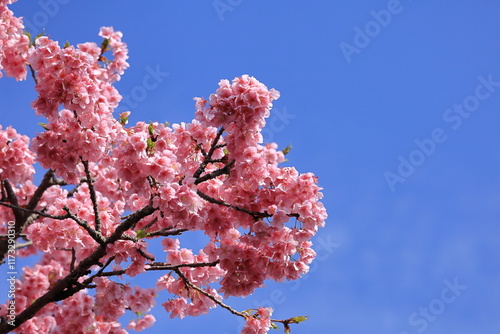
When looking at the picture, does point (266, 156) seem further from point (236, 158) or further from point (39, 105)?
point (39, 105)

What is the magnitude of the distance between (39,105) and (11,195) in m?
3.80

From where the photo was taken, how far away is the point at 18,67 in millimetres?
8758

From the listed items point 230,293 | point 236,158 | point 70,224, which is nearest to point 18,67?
point 70,224

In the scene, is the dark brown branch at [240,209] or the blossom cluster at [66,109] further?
the blossom cluster at [66,109]

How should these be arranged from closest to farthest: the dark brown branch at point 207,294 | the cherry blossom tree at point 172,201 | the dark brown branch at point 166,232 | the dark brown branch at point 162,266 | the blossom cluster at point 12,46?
the cherry blossom tree at point 172,201
the dark brown branch at point 162,266
the dark brown branch at point 166,232
the dark brown branch at point 207,294
the blossom cluster at point 12,46

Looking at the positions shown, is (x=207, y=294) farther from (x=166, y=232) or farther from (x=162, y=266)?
(x=166, y=232)

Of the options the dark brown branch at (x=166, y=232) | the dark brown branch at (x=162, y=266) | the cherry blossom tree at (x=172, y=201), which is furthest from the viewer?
the dark brown branch at (x=166, y=232)

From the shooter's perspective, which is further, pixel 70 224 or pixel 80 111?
pixel 70 224

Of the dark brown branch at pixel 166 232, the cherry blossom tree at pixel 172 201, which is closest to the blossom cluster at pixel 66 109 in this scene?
the cherry blossom tree at pixel 172 201

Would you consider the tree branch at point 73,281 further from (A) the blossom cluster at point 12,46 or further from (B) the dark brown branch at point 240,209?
(A) the blossom cluster at point 12,46

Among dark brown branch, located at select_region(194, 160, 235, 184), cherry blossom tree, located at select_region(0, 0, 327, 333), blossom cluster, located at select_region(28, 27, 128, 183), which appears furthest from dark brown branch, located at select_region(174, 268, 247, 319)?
blossom cluster, located at select_region(28, 27, 128, 183)

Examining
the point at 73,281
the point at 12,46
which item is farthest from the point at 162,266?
the point at 12,46

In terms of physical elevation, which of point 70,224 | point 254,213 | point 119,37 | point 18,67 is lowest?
point 254,213

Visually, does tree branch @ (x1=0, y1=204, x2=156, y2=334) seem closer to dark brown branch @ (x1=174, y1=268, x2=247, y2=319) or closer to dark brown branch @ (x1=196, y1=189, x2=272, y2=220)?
dark brown branch @ (x1=196, y1=189, x2=272, y2=220)
